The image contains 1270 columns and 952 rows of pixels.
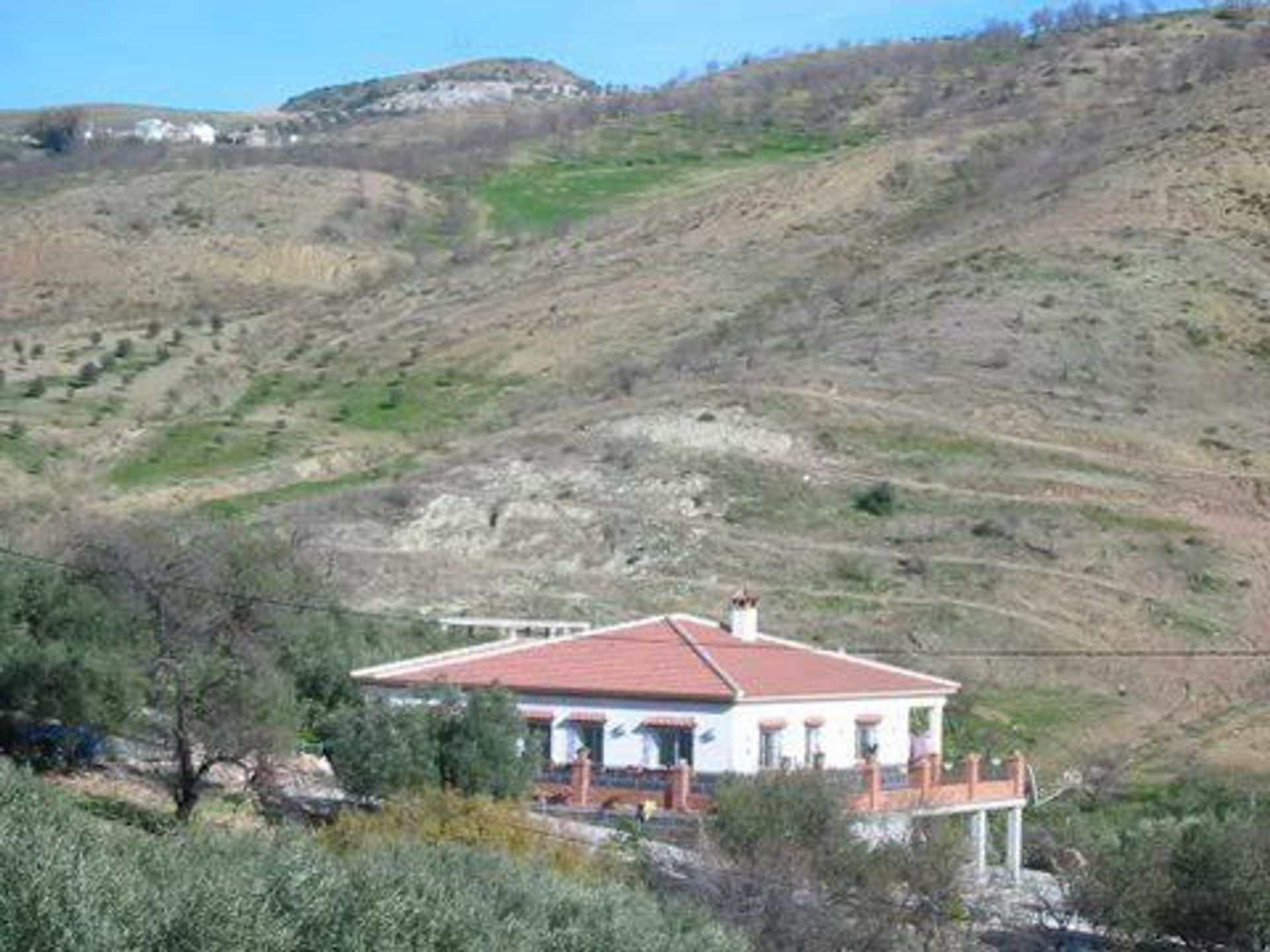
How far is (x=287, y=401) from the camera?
2884 inches

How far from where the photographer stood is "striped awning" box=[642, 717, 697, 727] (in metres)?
31.5

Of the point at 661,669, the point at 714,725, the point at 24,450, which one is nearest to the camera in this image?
the point at 714,725

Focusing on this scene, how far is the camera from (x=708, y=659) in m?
33.0

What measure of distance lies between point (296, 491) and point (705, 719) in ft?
92.3

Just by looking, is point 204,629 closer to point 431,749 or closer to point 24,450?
point 431,749

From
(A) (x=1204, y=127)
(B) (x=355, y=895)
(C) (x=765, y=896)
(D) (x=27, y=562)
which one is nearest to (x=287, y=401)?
(A) (x=1204, y=127)

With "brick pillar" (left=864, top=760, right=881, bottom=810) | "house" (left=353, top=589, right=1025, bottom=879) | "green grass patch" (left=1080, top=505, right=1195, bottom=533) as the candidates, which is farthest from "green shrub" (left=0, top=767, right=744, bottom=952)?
"green grass patch" (left=1080, top=505, right=1195, bottom=533)

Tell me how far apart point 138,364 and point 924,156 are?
36.8 m

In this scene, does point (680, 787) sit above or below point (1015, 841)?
above

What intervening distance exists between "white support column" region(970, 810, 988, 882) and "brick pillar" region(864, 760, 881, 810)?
1477 millimetres

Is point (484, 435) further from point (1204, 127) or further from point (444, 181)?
point (444, 181)

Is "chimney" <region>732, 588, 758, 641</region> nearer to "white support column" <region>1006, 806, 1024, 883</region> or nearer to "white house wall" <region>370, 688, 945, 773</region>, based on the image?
"white house wall" <region>370, 688, 945, 773</region>

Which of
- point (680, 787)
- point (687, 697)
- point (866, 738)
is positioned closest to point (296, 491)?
point (866, 738)

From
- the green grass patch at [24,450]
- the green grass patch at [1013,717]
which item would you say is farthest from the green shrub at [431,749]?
the green grass patch at [24,450]
